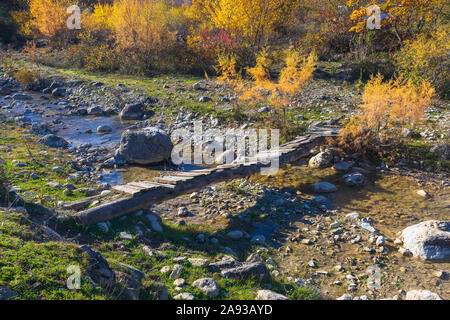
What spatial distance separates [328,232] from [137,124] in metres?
9.08

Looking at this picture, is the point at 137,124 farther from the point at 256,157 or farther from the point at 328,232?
the point at 328,232

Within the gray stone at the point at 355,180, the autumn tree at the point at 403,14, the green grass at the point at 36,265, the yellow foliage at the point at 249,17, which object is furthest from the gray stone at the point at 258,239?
the yellow foliage at the point at 249,17

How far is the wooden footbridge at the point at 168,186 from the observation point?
5.62 metres

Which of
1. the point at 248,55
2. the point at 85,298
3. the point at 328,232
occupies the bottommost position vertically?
the point at 328,232

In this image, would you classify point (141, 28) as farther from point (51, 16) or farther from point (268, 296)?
point (268, 296)

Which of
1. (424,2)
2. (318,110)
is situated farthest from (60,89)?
(424,2)

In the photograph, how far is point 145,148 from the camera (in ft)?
30.8

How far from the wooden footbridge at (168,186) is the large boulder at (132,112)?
7062mm

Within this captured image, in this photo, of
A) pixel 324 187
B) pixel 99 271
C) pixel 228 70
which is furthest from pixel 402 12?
pixel 99 271

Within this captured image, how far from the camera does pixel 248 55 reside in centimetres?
1900

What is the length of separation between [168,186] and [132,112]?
816cm

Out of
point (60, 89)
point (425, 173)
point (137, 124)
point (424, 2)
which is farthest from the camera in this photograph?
point (60, 89)

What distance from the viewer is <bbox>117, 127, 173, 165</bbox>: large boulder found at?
30.8 feet
